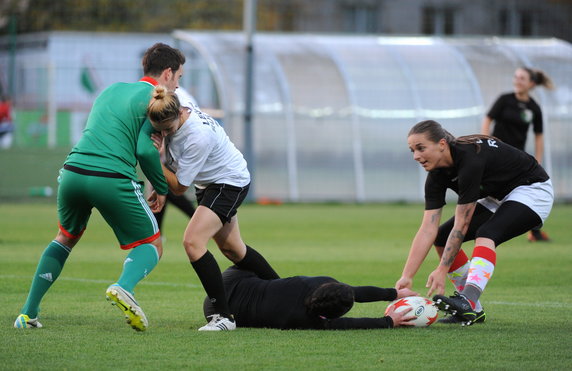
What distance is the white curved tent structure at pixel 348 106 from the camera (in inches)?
975

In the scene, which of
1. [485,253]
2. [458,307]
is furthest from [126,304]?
[485,253]

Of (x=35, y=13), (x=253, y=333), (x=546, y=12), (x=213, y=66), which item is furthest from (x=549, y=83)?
(x=35, y=13)

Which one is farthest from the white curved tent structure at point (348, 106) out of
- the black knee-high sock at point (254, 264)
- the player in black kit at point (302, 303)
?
the player in black kit at point (302, 303)

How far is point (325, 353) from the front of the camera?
6.18 m

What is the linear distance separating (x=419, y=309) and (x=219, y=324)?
141cm

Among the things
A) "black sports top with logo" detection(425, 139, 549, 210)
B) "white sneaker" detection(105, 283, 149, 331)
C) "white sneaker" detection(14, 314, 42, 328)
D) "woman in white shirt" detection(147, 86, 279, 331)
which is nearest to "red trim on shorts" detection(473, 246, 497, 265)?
"black sports top with logo" detection(425, 139, 549, 210)

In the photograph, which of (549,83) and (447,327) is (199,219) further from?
(549,83)

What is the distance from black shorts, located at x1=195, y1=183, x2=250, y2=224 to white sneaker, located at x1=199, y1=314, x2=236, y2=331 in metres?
0.71

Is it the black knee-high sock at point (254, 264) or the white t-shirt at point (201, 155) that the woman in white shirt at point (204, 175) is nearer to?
the white t-shirt at point (201, 155)

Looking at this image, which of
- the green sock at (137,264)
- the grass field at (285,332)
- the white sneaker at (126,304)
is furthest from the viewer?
the green sock at (137,264)

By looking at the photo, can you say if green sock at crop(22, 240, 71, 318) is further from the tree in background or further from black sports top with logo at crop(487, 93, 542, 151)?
the tree in background

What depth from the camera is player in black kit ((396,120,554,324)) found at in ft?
23.4

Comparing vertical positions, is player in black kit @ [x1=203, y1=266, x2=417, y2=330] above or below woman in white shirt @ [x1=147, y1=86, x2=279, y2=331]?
below

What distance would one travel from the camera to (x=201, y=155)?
714 centimetres
